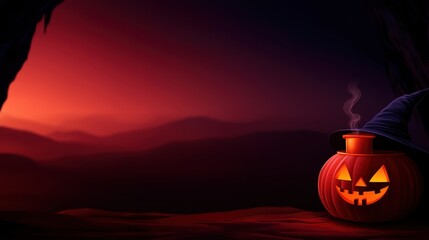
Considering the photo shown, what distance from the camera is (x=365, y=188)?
7.88 ft

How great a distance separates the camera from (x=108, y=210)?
308cm

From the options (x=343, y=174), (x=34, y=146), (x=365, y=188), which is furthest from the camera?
(x=34, y=146)

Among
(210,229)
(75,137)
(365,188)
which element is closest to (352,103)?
(365,188)

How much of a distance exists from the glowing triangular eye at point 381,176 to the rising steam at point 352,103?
0.93m

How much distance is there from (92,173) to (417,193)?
239 centimetres

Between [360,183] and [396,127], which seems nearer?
[360,183]

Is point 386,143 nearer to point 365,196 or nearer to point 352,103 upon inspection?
point 365,196

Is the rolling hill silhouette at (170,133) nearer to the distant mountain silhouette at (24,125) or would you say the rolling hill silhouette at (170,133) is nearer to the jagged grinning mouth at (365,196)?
the distant mountain silhouette at (24,125)

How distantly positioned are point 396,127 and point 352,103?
817 mm

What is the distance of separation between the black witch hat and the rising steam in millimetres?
531

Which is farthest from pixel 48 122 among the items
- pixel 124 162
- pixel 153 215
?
pixel 153 215

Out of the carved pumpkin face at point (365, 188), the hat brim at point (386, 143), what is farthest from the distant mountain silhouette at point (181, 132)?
the carved pumpkin face at point (365, 188)

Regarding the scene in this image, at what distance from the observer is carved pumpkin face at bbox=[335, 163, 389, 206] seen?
2.41m

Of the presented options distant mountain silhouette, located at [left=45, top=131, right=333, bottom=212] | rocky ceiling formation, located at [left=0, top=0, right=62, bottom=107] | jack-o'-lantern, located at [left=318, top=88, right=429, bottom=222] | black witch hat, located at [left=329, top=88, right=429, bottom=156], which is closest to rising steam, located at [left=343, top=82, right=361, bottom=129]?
distant mountain silhouette, located at [left=45, top=131, right=333, bottom=212]
